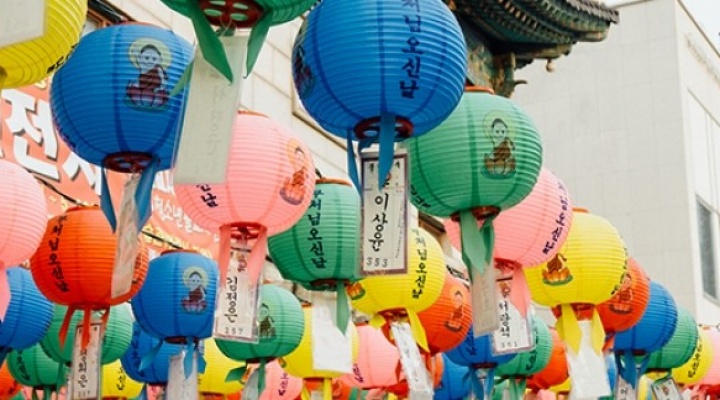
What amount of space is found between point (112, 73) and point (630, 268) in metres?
4.25

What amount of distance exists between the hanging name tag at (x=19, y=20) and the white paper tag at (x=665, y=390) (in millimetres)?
6617

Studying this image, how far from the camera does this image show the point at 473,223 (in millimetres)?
5914

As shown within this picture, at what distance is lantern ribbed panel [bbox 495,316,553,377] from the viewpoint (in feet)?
27.6

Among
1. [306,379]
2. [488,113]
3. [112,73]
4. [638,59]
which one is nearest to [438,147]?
[488,113]

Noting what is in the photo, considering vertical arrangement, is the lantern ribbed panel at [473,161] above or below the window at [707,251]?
below

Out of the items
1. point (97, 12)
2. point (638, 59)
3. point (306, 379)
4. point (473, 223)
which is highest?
point (638, 59)

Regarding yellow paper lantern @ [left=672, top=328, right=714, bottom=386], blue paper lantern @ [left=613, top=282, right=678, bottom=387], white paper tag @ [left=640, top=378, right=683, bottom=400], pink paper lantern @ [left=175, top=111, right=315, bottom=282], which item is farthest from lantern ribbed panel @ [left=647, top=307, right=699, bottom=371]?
pink paper lantern @ [left=175, top=111, right=315, bottom=282]

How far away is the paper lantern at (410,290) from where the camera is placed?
23.4ft

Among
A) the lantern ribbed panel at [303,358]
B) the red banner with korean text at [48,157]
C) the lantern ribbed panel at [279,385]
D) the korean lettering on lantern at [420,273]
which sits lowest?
the lantern ribbed panel at [279,385]

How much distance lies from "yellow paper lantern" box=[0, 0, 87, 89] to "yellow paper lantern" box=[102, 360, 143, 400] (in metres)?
3.60

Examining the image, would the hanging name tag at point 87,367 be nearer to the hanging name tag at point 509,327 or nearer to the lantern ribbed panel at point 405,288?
the lantern ribbed panel at point 405,288

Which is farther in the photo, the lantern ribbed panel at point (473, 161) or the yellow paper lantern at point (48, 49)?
the lantern ribbed panel at point (473, 161)

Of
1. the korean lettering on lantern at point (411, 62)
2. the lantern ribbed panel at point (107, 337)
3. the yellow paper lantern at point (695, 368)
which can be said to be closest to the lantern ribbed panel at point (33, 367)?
the lantern ribbed panel at point (107, 337)

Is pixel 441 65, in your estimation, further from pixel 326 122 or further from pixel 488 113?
pixel 488 113
